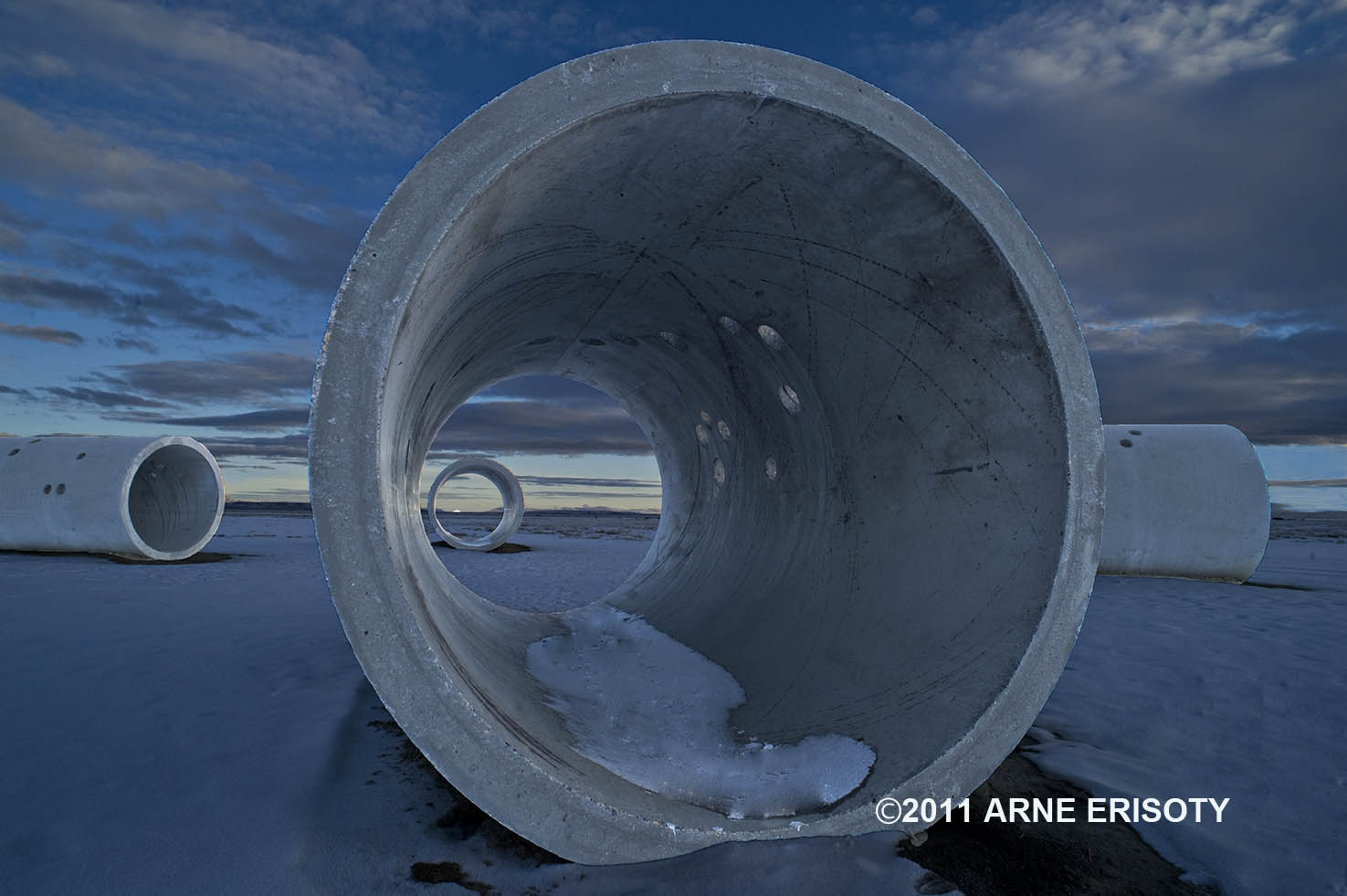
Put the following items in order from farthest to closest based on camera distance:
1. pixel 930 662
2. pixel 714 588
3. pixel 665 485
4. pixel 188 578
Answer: pixel 188 578, pixel 665 485, pixel 714 588, pixel 930 662

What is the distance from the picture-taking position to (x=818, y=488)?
4832 millimetres

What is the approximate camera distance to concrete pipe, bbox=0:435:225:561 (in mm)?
12570

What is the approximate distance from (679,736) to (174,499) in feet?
47.8

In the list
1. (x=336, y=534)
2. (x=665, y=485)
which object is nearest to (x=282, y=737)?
(x=336, y=534)

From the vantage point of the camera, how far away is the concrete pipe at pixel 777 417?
92.7 inches

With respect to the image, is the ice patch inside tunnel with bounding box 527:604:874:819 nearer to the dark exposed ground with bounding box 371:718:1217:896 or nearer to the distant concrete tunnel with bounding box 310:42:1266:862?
the distant concrete tunnel with bounding box 310:42:1266:862

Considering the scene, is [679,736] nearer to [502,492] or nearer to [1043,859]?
[1043,859]

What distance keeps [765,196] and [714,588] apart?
3659 mm

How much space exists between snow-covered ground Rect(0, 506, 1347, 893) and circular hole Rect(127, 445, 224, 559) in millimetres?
7219

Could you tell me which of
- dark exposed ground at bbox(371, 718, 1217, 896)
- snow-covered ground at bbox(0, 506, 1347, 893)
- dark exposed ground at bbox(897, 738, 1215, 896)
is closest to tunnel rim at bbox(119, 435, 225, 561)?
snow-covered ground at bbox(0, 506, 1347, 893)

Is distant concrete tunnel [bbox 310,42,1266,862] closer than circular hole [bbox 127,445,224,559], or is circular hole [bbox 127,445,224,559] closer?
distant concrete tunnel [bbox 310,42,1266,862]

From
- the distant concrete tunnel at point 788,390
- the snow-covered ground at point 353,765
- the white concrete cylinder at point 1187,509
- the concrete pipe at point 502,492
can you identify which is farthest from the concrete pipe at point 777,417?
the concrete pipe at point 502,492

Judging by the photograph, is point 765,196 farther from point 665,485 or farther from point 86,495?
point 86,495

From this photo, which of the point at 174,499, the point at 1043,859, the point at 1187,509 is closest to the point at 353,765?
the point at 1043,859
